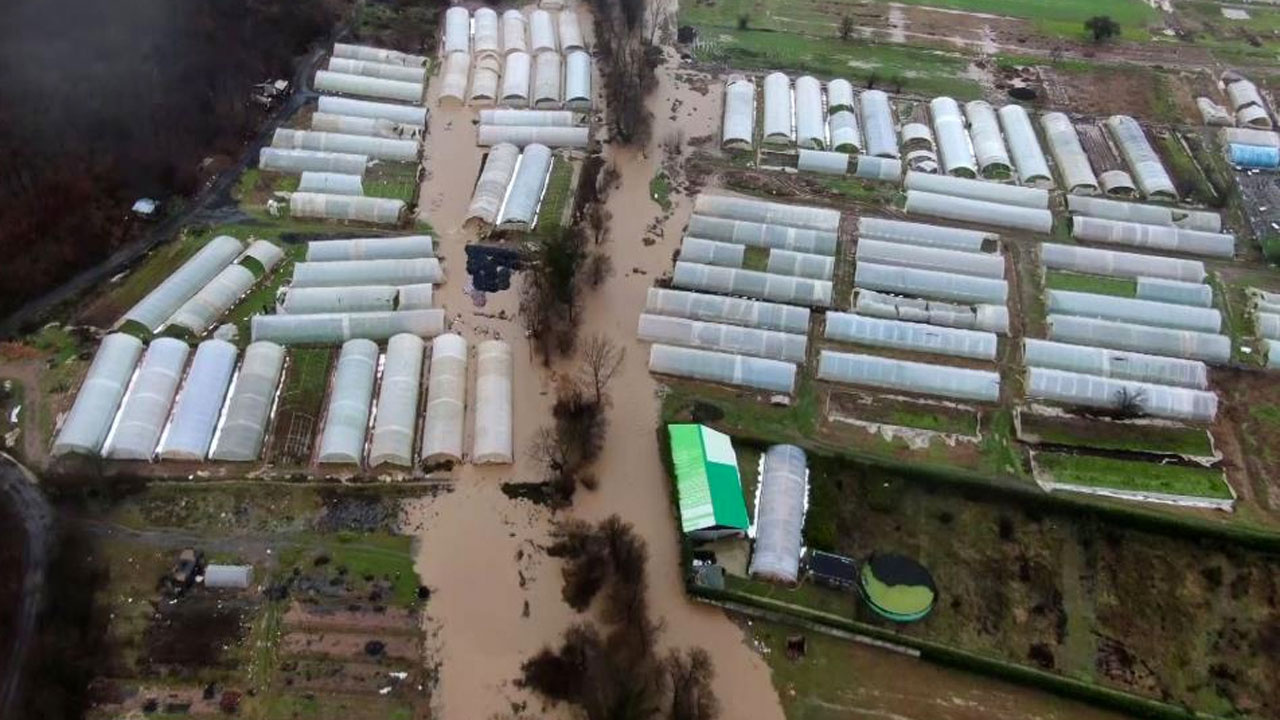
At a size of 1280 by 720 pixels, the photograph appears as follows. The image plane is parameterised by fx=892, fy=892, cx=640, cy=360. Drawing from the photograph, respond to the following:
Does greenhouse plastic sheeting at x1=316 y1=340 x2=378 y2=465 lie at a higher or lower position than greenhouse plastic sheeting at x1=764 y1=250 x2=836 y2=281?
lower

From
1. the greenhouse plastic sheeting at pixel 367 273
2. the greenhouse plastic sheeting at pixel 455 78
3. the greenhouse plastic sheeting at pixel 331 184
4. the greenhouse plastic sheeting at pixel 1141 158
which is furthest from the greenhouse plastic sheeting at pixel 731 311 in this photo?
the greenhouse plastic sheeting at pixel 1141 158

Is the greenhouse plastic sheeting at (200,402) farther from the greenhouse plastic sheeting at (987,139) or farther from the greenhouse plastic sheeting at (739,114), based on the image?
the greenhouse plastic sheeting at (987,139)

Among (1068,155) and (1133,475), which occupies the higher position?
(1068,155)

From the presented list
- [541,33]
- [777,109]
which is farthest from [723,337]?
[541,33]

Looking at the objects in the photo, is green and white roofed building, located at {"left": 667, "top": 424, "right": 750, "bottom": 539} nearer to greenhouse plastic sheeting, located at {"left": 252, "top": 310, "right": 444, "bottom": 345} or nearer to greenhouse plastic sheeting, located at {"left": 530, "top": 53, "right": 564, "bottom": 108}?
greenhouse plastic sheeting, located at {"left": 252, "top": 310, "right": 444, "bottom": 345}

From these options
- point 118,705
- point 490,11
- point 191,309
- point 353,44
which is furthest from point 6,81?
point 118,705

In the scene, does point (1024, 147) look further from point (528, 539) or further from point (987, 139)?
point (528, 539)

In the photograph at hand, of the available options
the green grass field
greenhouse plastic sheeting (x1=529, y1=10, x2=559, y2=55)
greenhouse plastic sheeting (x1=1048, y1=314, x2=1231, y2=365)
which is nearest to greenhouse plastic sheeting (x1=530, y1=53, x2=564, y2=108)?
greenhouse plastic sheeting (x1=529, y1=10, x2=559, y2=55)
